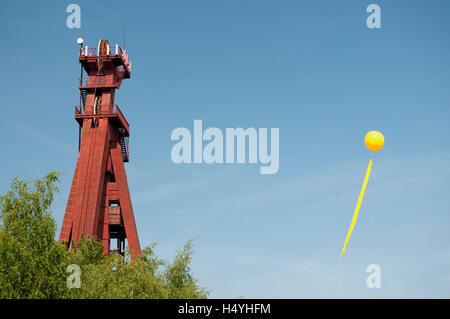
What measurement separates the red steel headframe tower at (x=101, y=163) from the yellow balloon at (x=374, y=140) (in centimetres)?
4098

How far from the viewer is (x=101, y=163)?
59469 millimetres

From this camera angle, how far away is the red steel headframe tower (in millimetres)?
57562

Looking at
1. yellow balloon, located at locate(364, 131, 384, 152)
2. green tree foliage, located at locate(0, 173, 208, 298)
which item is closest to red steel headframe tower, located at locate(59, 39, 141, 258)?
green tree foliage, located at locate(0, 173, 208, 298)

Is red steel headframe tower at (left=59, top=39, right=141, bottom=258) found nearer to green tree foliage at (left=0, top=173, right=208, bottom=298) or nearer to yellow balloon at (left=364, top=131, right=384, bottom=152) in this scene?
green tree foliage at (left=0, top=173, right=208, bottom=298)

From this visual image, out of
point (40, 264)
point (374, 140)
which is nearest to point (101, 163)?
point (40, 264)

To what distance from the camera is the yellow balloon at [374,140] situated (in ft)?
71.6

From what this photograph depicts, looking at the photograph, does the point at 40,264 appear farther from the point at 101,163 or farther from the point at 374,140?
the point at 101,163

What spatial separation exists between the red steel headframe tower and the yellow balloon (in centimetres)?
4098

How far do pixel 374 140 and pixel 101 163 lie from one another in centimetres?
4302

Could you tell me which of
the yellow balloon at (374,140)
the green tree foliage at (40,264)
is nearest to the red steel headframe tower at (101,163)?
the green tree foliage at (40,264)

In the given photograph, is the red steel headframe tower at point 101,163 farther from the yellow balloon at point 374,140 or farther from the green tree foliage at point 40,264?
the yellow balloon at point 374,140
